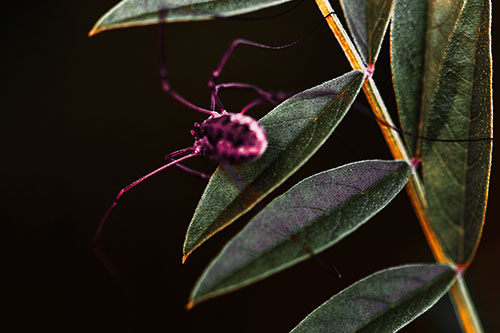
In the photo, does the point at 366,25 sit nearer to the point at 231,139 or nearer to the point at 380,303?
the point at 231,139

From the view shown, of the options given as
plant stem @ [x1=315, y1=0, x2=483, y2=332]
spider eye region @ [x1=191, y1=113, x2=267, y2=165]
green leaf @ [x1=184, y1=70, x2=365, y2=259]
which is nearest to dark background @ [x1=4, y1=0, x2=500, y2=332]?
spider eye region @ [x1=191, y1=113, x2=267, y2=165]

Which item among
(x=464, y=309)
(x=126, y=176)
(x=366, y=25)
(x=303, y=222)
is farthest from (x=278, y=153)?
(x=126, y=176)

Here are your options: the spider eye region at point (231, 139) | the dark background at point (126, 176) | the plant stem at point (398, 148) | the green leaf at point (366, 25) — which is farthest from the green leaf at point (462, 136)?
the dark background at point (126, 176)

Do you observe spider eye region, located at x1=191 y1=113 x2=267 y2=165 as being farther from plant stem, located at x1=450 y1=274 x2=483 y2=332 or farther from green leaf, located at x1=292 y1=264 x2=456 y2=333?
plant stem, located at x1=450 y1=274 x2=483 y2=332

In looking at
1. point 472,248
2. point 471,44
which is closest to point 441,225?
point 472,248

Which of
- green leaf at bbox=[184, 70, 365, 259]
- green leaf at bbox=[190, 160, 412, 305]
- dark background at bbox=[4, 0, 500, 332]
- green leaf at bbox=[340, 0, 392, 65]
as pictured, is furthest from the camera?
dark background at bbox=[4, 0, 500, 332]

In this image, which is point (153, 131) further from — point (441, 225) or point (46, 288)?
point (441, 225)

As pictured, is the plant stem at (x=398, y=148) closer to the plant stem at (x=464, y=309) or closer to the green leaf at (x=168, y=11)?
the plant stem at (x=464, y=309)
